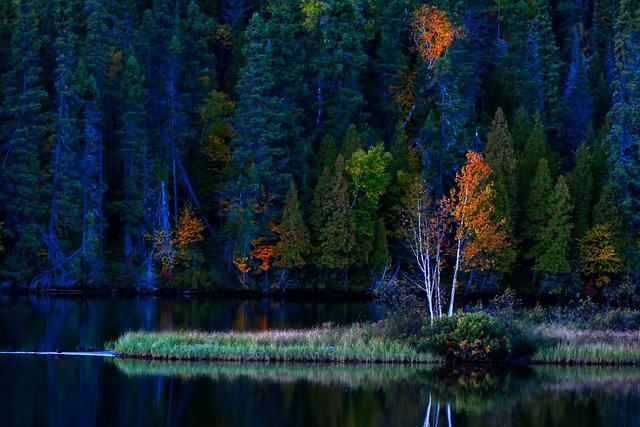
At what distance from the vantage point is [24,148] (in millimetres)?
74500

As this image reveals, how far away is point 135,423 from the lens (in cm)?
2989

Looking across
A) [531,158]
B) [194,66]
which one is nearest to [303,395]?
[531,158]

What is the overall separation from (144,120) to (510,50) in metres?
31.8

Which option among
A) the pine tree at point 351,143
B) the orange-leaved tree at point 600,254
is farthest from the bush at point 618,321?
the pine tree at point 351,143

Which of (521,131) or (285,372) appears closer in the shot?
(285,372)

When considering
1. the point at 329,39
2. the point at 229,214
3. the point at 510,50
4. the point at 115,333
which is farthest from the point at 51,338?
the point at 510,50

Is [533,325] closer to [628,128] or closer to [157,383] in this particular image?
[157,383]

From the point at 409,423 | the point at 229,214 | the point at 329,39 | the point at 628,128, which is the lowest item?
the point at 409,423

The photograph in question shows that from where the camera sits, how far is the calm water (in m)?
31.0

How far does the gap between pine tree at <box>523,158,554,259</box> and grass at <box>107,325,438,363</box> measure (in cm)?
3485

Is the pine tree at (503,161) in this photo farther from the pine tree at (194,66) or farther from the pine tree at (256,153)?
the pine tree at (194,66)

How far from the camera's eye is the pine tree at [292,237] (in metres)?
74.8

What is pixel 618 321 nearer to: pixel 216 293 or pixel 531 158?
pixel 531 158

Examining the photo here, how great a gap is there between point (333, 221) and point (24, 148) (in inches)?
Result: 818
